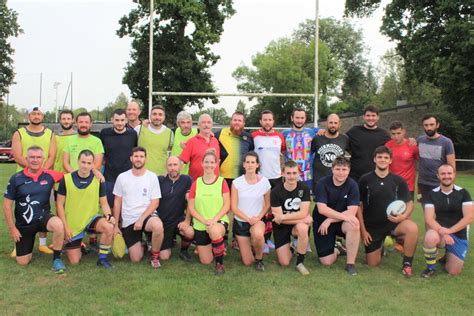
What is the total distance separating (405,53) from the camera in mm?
20734

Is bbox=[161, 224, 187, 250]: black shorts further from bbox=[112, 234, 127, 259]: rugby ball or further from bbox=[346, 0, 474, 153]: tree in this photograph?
bbox=[346, 0, 474, 153]: tree

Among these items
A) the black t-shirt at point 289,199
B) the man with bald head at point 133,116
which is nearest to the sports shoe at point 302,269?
the black t-shirt at point 289,199

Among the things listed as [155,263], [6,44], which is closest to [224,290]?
[155,263]

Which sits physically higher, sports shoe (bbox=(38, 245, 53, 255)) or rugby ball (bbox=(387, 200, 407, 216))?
rugby ball (bbox=(387, 200, 407, 216))

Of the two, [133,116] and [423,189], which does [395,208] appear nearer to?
[423,189]

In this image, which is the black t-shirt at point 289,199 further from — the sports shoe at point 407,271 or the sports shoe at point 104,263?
the sports shoe at point 104,263

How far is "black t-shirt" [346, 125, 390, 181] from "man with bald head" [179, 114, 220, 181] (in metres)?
1.75

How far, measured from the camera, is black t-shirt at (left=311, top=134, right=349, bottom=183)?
5730 mm

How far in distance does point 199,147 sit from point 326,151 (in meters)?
1.58

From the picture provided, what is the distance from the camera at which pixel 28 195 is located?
481cm

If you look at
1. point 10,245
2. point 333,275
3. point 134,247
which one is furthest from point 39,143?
point 333,275

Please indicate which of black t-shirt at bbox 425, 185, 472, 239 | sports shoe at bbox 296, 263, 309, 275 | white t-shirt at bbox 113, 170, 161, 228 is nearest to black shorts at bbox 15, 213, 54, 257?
white t-shirt at bbox 113, 170, 161, 228

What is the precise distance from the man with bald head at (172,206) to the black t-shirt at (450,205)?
8.67 ft

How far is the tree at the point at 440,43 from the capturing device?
17.5m
